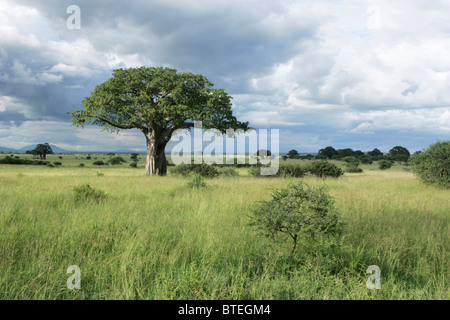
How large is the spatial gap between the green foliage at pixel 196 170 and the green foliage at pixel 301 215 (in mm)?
19039

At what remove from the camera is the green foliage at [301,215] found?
529cm

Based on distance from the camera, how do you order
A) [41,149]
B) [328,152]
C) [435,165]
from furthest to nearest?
[328,152] < [41,149] < [435,165]

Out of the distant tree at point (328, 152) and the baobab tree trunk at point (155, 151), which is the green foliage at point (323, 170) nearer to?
the baobab tree trunk at point (155, 151)

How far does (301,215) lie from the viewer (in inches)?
209

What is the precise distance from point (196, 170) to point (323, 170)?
1200cm

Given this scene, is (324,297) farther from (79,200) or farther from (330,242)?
(79,200)

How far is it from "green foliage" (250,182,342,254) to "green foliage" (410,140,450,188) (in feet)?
55.6

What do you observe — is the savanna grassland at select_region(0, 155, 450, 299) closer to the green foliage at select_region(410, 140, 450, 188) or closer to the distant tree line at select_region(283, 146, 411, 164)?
the green foliage at select_region(410, 140, 450, 188)

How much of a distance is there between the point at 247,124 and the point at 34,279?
2543cm

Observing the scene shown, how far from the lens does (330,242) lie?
5137 millimetres

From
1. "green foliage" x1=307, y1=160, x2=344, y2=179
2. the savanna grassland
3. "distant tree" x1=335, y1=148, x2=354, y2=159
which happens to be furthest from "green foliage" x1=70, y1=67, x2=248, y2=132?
"distant tree" x1=335, y1=148, x2=354, y2=159

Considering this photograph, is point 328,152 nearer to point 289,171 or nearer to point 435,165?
point 289,171

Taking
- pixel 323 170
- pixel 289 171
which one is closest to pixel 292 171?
pixel 289 171

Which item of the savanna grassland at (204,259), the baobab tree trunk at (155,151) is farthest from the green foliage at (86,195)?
the baobab tree trunk at (155,151)
